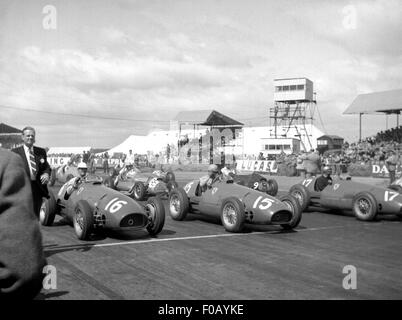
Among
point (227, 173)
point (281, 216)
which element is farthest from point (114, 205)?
point (227, 173)

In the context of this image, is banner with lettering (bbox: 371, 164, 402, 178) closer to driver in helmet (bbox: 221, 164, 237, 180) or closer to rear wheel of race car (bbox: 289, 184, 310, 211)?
driver in helmet (bbox: 221, 164, 237, 180)

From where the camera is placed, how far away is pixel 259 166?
31.8 m

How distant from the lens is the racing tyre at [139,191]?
14.7 meters

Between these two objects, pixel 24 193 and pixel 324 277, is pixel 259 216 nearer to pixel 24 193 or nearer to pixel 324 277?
pixel 324 277

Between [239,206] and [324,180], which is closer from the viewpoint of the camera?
[239,206]

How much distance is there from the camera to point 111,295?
466 cm

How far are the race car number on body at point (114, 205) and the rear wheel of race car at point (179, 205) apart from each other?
2614 mm

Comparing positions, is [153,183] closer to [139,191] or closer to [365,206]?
[139,191]

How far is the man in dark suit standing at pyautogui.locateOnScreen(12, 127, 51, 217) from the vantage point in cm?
605

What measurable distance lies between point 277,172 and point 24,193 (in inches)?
1135

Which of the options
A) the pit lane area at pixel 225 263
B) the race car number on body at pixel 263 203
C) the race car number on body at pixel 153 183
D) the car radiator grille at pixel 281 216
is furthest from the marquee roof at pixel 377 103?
the race car number on body at pixel 263 203

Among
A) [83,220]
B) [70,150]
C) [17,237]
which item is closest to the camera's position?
[17,237]

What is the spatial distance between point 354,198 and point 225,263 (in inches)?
237

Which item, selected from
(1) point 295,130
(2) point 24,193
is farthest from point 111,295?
(1) point 295,130
